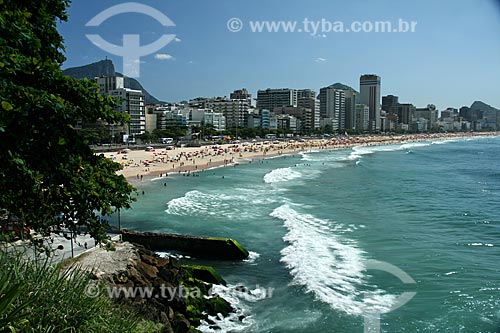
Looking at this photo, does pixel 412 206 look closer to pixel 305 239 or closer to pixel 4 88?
pixel 305 239

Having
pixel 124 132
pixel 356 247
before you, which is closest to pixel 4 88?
pixel 356 247

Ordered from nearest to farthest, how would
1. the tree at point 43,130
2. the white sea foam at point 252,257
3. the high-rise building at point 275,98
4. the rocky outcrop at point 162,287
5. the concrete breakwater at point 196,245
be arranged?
the tree at point 43,130 → the rocky outcrop at point 162,287 → the white sea foam at point 252,257 → the concrete breakwater at point 196,245 → the high-rise building at point 275,98

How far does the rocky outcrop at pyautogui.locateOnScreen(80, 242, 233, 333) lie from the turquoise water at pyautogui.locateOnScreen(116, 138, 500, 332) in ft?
2.04

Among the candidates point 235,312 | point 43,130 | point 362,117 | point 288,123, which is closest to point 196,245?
point 235,312

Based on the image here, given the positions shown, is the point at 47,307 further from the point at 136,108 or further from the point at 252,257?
the point at 136,108

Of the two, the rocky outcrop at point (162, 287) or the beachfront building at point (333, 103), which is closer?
the rocky outcrop at point (162, 287)

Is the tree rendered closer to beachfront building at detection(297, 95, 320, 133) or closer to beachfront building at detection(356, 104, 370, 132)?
beachfront building at detection(297, 95, 320, 133)

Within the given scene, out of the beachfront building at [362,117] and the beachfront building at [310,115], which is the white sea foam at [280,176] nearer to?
the beachfront building at [310,115]

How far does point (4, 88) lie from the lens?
485cm

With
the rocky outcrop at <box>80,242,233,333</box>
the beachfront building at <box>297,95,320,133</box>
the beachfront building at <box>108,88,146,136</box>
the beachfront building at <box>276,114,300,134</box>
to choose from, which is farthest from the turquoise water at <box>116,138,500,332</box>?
the beachfront building at <box>297,95,320,133</box>

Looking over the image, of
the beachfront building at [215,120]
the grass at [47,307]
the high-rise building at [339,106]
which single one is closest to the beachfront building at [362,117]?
the high-rise building at [339,106]

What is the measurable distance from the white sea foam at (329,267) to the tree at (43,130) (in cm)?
728

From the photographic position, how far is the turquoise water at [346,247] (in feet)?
36.2

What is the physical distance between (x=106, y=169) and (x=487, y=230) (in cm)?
1927
